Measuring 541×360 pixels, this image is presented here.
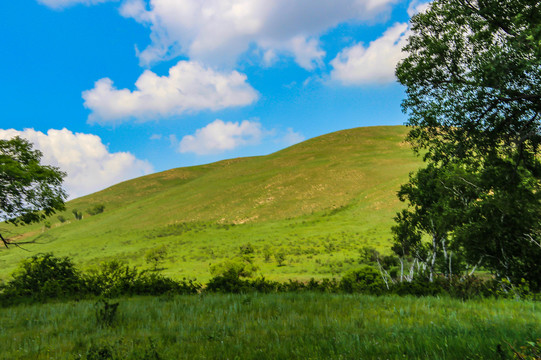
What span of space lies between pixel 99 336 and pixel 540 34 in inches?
457

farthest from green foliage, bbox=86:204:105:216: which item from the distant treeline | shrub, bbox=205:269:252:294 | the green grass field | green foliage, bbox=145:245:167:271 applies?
the green grass field

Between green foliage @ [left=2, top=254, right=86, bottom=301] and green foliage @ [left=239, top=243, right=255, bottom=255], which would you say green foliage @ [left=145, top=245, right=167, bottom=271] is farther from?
green foliage @ [left=2, top=254, right=86, bottom=301]

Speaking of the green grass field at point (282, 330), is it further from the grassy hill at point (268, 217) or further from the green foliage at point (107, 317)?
the grassy hill at point (268, 217)

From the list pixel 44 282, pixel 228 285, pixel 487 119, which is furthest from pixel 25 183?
pixel 487 119

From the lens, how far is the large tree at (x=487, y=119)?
9430 mm

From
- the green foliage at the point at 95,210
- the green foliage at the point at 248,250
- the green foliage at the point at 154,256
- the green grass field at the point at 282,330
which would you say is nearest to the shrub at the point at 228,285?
the green grass field at the point at 282,330

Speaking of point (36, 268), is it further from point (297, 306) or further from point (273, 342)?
point (273, 342)

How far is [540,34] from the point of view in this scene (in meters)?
7.45

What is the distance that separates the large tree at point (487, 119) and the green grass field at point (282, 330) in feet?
18.6

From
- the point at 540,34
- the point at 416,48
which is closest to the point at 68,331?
the point at 540,34

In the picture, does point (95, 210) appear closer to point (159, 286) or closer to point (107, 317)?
point (159, 286)

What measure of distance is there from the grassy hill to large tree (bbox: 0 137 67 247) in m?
1.90

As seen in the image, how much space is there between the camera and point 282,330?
16.6ft

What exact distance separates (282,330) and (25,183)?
20279 mm
